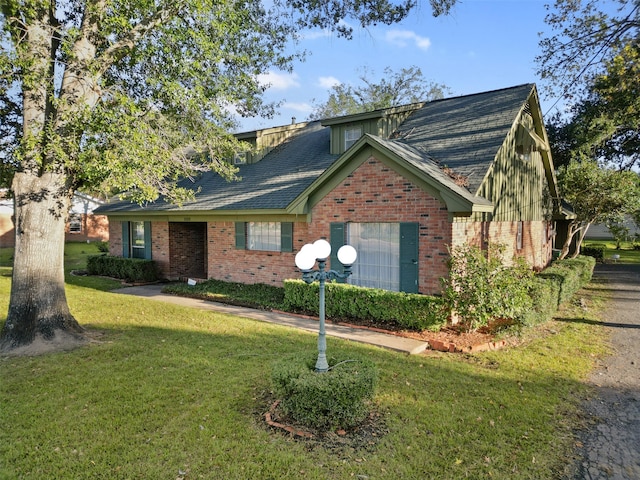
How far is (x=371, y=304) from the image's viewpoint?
30.7 ft

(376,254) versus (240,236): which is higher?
(240,236)

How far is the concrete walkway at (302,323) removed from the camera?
26.1 feet

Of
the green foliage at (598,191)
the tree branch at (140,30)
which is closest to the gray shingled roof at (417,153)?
the tree branch at (140,30)

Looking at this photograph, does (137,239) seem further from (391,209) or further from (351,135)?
(391,209)

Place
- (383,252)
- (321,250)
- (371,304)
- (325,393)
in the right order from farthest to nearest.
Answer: (383,252), (371,304), (321,250), (325,393)

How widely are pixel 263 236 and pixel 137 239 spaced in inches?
288

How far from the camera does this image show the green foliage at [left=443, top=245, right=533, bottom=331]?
7953 mm

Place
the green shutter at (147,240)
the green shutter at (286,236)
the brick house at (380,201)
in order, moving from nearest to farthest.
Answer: the brick house at (380,201) → the green shutter at (286,236) → the green shutter at (147,240)

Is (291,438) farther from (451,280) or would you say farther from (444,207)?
(444,207)

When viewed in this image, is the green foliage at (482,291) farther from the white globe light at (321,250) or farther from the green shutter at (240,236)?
the green shutter at (240,236)

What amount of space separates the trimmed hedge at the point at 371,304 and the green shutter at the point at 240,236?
3442mm

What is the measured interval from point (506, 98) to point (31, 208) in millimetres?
13197

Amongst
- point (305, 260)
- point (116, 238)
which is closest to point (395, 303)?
point (305, 260)

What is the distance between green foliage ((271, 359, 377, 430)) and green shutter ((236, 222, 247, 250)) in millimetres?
9131
